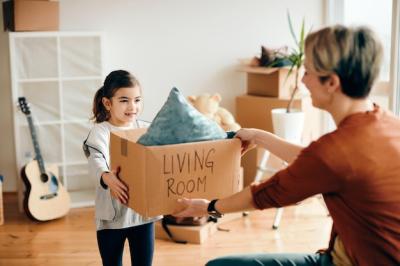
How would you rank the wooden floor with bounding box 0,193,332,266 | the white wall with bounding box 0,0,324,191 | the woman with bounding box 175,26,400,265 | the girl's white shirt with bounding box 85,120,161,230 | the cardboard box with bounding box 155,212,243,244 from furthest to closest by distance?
the white wall with bounding box 0,0,324,191 → the cardboard box with bounding box 155,212,243,244 → the wooden floor with bounding box 0,193,332,266 → the girl's white shirt with bounding box 85,120,161,230 → the woman with bounding box 175,26,400,265

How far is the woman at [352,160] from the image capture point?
4.97 ft

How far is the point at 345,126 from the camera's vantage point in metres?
1.56

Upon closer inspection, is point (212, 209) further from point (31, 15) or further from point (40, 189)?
point (31, 15)

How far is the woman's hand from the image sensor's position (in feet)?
6.01

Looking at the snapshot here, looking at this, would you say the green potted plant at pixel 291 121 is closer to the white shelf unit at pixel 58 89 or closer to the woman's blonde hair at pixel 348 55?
the white shelf unit at pixel 58 89

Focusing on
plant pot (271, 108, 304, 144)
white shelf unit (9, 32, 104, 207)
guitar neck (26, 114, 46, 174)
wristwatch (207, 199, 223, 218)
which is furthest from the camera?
white shelf unit (9, 32, 104, 207)

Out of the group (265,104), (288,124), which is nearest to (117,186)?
(288,124)

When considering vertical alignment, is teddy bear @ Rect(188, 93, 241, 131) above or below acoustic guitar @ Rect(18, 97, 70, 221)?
above

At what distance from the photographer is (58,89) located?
4.09m

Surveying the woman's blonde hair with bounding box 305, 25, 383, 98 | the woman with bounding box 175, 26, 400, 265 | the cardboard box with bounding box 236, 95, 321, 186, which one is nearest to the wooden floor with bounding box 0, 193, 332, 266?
the cardboard box with bounding box 236, 95, 321, 186

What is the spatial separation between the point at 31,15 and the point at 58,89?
51cm

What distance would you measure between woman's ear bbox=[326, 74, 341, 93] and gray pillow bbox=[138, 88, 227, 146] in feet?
1.48

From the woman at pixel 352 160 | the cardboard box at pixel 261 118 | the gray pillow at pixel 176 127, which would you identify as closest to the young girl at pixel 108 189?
the gray pillow at pixel 176 127

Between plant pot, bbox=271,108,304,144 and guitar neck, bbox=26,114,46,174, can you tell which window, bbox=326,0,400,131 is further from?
guitar neck, bbox=26,114,46,174
